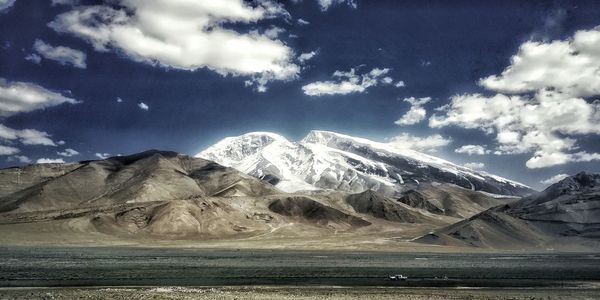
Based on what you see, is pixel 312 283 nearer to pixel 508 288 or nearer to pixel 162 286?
pixel 162 286

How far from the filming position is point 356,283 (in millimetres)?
73500

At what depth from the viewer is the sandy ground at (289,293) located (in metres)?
54.2

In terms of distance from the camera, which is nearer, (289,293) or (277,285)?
(289,293)

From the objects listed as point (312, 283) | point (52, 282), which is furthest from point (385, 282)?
point (52, 282)

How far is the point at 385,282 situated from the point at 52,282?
44319mm

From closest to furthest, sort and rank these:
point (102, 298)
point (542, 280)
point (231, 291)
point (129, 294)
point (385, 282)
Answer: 1. point (102, 298)
2. point (129, 294)
3. point (231, 291)
4. point (385, 282)
5. point (542, 280)

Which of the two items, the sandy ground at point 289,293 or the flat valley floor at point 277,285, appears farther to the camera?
the flat valley floor at point 277,285

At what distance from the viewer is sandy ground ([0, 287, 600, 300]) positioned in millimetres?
54250

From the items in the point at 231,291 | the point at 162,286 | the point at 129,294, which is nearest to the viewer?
the point at 129,294

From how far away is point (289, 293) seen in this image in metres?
59.4

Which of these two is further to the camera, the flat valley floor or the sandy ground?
the flat valley floor

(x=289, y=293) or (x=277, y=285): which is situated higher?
(x=289, y=293)

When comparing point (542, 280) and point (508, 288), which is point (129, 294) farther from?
point (542, 280)

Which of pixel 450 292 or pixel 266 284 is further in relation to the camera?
pixel 266 284
